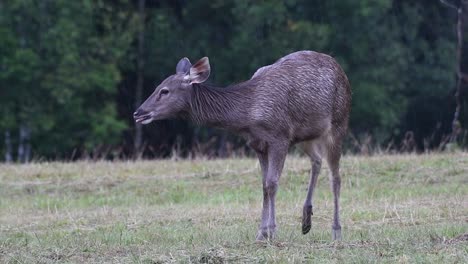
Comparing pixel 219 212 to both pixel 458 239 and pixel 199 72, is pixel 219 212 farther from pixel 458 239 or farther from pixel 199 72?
pixel 458 239

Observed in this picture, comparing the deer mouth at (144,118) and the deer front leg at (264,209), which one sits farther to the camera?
the deer mouth at (144,118)

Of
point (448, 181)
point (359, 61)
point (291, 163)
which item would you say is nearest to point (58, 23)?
point (359, 61)

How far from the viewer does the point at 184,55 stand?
132ft

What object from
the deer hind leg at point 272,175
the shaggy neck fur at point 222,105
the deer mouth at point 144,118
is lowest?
the deer hind leg at point 272,175

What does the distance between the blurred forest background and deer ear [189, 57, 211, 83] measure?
75.4 ft

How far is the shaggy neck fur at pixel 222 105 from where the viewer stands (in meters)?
13.5

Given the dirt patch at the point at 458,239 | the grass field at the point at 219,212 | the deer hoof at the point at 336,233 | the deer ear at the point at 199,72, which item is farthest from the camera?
the deer ear at the point at 199,72

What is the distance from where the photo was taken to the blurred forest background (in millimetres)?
38938

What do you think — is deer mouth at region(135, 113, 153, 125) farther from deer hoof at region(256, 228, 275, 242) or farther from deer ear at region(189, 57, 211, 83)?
deer hoof at region(256, 228, 275, 242)

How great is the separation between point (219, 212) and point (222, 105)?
8.80 feet

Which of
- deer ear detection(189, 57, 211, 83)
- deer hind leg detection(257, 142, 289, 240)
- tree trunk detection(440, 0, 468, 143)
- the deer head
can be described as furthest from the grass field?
tree trunk detection(440, 0, 468, 143)

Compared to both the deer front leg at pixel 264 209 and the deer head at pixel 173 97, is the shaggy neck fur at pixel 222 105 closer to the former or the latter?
the deer head at pixel 173 97

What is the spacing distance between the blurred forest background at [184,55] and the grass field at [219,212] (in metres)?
17.2

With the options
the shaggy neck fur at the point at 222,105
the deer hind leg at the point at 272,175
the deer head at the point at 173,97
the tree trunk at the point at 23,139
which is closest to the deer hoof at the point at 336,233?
the deer hind leg at the point at 272,175
